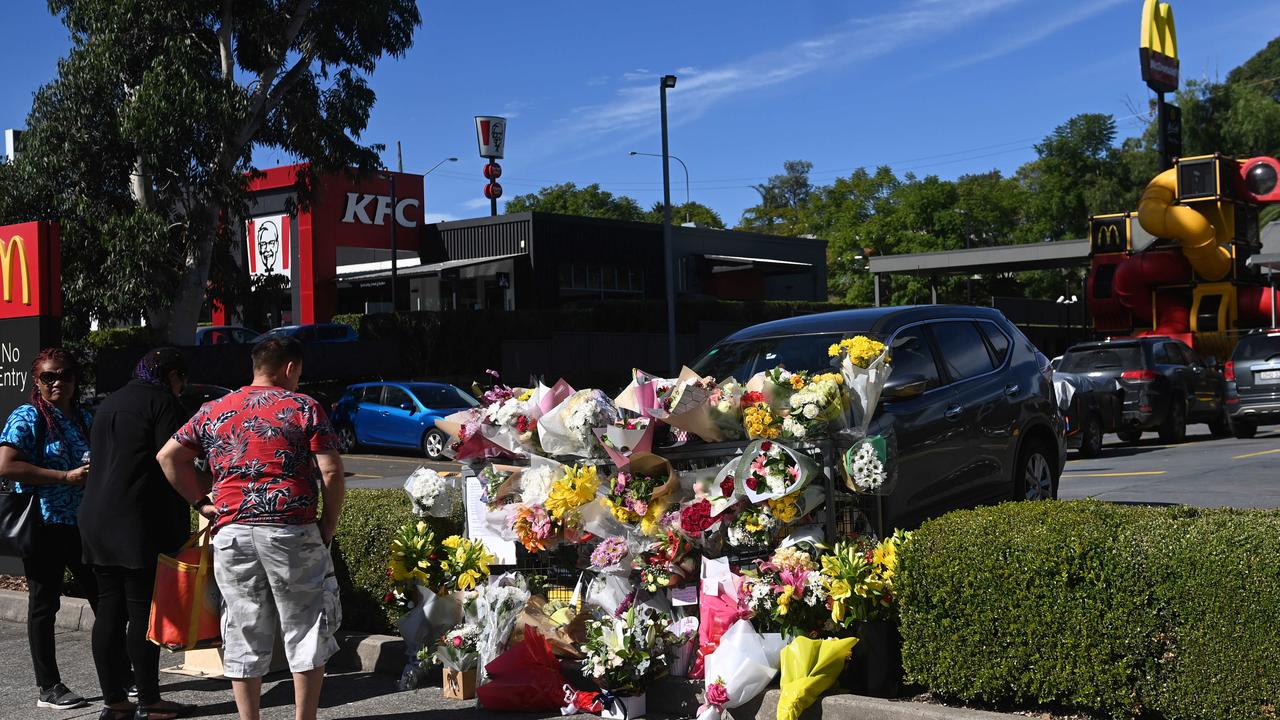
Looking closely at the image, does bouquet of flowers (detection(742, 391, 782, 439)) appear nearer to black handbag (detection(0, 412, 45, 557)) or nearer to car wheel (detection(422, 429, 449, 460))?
black handbag (detection(0, 412, 45, 557))

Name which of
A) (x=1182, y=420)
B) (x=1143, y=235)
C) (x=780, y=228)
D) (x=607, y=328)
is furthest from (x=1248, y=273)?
(x=780, y=228)

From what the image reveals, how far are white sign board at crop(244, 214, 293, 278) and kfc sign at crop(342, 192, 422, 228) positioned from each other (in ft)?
7.47

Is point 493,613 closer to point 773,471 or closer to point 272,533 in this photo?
point 272,533

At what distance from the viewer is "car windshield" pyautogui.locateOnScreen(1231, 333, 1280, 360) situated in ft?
65.1

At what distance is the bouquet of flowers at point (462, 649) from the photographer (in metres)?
6.38

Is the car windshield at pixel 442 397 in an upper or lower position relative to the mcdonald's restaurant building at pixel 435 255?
lower

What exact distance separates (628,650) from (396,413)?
19212 mm

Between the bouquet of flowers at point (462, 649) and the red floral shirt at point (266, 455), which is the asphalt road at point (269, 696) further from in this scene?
the red floral shirt at point (266, 455)

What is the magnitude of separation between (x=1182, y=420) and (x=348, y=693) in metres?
17.5

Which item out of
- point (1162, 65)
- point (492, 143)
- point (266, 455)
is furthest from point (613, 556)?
point (492, 143)

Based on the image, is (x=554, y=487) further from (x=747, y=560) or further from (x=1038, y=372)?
(x=1038, y=372)

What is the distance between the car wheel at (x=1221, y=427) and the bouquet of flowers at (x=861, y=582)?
18.2 meters

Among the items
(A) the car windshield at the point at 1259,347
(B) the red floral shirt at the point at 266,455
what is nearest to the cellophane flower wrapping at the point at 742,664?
(B) the red floral shirt at the point at 266,455

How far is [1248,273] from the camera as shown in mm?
33188
